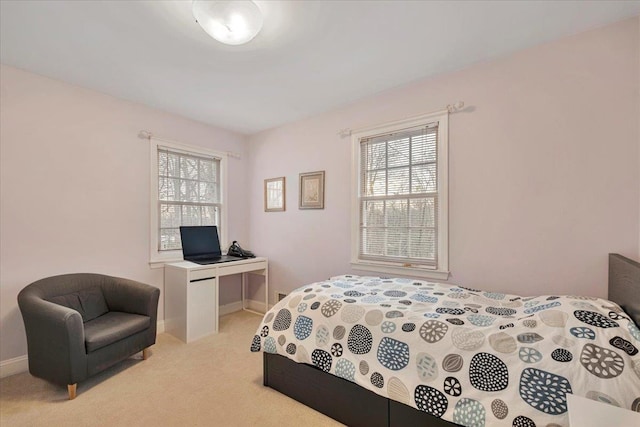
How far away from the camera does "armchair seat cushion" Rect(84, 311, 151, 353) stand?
207 centimetres

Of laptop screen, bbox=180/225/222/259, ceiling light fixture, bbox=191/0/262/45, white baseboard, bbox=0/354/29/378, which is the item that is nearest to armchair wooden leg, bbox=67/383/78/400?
white baseboard, bbox=0/354/29/378

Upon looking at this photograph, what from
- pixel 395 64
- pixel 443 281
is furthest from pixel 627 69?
pixel 443 281

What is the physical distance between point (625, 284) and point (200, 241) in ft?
12.3

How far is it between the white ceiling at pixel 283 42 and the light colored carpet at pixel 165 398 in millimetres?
2545

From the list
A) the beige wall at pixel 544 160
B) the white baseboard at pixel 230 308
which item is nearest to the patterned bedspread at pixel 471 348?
the beige wall at pixel 544 160

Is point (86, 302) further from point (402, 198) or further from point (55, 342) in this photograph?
point (402, 198)

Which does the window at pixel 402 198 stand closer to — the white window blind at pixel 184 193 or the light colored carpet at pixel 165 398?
the light colored carpet at pixel 165 398

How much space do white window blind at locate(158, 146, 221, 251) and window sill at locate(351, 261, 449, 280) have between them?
2.11 metres

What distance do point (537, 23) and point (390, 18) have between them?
0.99 meters

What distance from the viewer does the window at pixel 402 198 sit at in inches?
102

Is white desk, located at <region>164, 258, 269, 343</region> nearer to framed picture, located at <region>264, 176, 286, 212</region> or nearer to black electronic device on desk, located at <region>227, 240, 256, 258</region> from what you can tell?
black electronic device on desk, located at <region>227, 240, 256, 258</region>

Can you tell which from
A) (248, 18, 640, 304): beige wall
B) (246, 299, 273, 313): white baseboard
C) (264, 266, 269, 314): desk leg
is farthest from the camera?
(246, 299, 273, 313): white baseboard

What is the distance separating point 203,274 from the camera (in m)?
3.08

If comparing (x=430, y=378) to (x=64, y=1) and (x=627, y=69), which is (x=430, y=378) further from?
(x=64, y=1)
